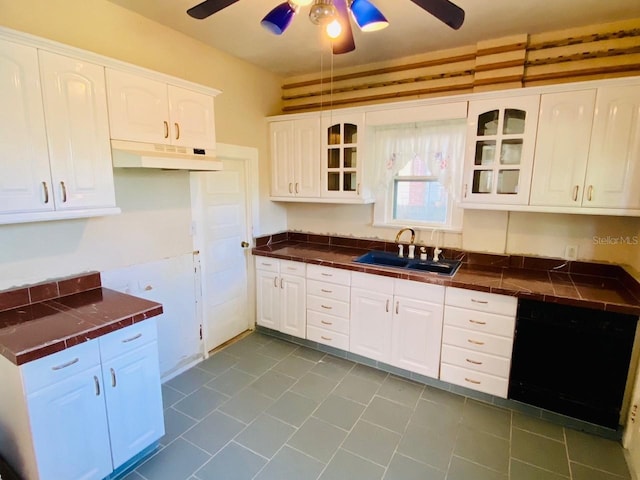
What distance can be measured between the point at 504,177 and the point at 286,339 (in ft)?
8.17

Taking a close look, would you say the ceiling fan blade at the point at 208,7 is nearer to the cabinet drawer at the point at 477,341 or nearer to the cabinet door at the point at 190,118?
the cabinet door at the point at 190,118

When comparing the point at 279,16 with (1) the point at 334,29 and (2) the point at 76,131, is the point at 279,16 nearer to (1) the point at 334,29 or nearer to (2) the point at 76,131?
(1) the point at 334,29

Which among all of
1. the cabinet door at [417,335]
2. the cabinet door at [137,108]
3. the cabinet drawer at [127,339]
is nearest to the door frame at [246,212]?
the cabinet door at [137,108]

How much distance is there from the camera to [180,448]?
6.67 ft

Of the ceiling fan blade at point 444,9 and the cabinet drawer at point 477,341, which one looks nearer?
the ceiling fan blade at point 444,9

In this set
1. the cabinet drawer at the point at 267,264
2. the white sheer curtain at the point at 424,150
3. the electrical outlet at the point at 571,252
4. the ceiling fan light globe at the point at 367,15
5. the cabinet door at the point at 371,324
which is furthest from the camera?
the cabinet drawer at the point at 267,264

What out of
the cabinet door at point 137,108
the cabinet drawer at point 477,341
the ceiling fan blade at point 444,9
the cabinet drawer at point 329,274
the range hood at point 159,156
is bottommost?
the cabinet drawer at point 477,341

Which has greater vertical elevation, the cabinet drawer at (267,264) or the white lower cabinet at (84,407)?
the cabinet drawer at (267,264)

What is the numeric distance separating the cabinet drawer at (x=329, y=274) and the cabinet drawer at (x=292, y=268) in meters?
0.07

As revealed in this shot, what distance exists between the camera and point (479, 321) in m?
2.39

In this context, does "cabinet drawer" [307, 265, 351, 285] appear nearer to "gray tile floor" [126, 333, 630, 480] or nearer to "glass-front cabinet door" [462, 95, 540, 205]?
"gray tile floor" [126, 333, 630, 480]

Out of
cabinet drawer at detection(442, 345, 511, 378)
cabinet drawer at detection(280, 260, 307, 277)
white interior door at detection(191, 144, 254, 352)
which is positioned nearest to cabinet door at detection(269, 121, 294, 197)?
white interior door at detection(191, 144, 254, 352)

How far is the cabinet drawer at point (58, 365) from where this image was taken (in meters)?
1.41

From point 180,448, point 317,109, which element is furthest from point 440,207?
point 180,448
